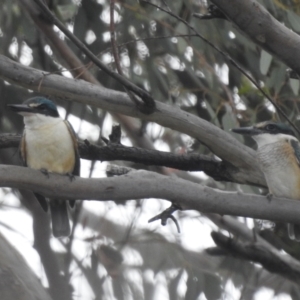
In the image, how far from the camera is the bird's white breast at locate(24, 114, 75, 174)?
3.32 m

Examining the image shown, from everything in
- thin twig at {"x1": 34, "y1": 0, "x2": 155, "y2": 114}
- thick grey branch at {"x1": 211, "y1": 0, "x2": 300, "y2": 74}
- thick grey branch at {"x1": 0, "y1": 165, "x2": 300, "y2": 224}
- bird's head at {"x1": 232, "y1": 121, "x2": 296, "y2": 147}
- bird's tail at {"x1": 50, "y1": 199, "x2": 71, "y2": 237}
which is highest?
bird's head at {"x1": 232, "y1": 121, "x2": 296, "y2": 147}

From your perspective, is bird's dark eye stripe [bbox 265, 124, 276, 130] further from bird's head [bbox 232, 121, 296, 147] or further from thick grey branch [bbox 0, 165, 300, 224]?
thick grey branch [bbox 0, 165, 300, 224]

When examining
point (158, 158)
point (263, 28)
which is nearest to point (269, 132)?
point (158, 158)

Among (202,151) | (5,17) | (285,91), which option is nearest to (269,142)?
(202,151)

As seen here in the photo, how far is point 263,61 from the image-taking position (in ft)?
12.0

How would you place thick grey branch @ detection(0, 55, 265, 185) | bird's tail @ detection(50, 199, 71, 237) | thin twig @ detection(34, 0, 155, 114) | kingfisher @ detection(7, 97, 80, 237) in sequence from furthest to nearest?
1. bird's tail @ detection(50, 199, 71, 237)
2. kingfisher @ detection(7, 97, 80, 237)
3. thick grey branch @ detection(0, 55, 265, 185)
4. thin twig @ detection(34, 0, 155, 114)

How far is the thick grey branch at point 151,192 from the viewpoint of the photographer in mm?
2420

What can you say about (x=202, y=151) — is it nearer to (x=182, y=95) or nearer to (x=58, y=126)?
(x=182, y=95)

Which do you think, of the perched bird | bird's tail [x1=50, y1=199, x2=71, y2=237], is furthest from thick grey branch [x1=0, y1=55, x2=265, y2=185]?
bird's tail [x1=50, y1=199, x2=71, y2=237]

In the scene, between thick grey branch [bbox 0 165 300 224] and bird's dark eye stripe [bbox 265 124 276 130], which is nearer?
thick grey branch [bbox 0 165 300 224]

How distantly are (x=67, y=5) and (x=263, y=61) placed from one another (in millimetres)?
1248

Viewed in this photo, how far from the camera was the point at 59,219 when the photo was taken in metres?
3.49

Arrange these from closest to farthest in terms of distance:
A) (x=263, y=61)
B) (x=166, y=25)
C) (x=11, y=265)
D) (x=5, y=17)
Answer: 1. (x=263, y=61)
2. (x=11, y=265)
3. (x=166, y=25)
4. (x=5, y=17)

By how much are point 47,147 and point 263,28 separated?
1.31 metres
